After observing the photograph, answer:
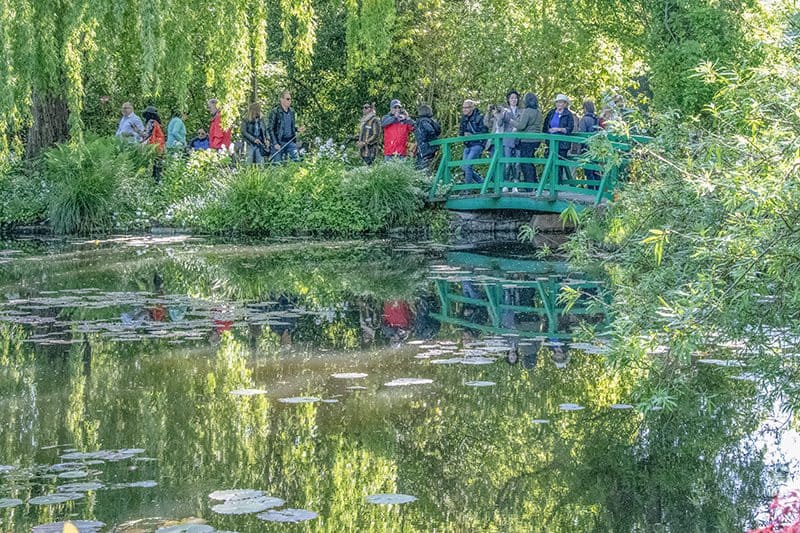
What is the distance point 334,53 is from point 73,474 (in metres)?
23.9

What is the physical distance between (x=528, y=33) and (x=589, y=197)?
7751 millimetres

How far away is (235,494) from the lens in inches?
224

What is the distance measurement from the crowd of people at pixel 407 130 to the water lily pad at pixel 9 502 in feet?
43.6

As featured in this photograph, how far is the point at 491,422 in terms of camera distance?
708 centimetres

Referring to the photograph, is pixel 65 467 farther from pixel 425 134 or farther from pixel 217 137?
pixel 217 137

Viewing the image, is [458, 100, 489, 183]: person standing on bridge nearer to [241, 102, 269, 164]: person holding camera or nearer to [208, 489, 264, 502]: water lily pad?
[241, 102, 269, 164]: person holding camera

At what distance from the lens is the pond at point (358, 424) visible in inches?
218

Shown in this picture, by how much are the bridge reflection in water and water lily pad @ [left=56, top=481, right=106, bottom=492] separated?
365 cm

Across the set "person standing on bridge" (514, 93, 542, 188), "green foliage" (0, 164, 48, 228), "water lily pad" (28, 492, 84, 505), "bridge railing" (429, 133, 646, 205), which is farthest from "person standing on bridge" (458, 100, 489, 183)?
"water lily pad" (28, 492, 84, 505)

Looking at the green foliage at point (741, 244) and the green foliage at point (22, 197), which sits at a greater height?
the green foliage at point (22, 197)

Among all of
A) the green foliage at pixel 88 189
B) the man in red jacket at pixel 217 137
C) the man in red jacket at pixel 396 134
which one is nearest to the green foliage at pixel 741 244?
the man in red jacket at pixel 396 134

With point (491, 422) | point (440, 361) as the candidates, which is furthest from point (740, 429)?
point (440, 361)

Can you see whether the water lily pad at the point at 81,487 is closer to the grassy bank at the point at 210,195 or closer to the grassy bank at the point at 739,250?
the grassy bank at the point at 739,250

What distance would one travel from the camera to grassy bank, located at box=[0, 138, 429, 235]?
21078mm
